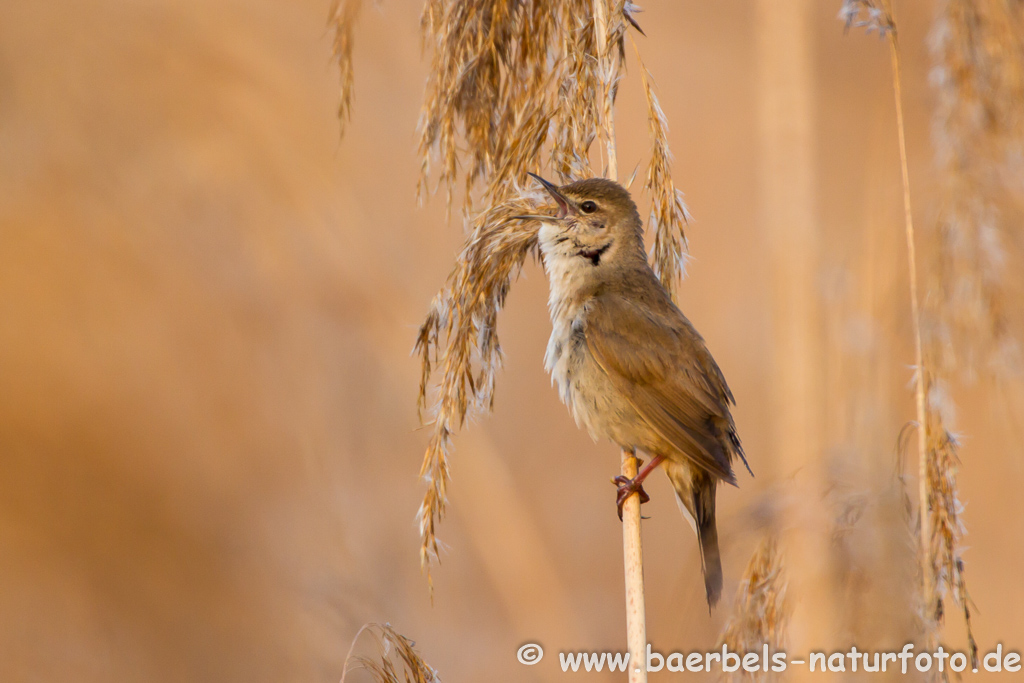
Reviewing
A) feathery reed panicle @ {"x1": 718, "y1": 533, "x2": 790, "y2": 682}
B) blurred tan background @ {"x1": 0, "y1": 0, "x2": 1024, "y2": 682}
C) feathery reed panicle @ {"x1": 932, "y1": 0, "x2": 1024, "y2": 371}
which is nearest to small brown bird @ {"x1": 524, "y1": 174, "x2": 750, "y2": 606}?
feathery reed panicle @ {"x1": 718, "y1": 533, "x2": 790, "y2": 682}

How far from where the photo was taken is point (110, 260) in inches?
140

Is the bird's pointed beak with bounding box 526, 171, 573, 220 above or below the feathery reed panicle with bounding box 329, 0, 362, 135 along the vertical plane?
below

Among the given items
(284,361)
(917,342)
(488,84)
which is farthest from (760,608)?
(284,361)

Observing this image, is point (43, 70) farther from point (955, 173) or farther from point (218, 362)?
point (955, 173)

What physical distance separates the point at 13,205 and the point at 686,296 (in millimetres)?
3045

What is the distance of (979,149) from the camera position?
181 centimetres

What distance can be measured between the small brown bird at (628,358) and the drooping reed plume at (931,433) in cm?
59

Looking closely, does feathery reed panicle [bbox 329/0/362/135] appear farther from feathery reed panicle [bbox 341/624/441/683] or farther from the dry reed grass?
feathery reed panicle [bbox 341/624/441/683]

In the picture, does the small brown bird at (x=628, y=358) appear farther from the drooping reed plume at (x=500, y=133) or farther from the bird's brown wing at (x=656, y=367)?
the drooping reed plume at (x=500, y=133)

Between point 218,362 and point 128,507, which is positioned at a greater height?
point 218,362

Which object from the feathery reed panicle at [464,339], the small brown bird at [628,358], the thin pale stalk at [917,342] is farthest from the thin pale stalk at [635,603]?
the thin pale stalk at [917,342]

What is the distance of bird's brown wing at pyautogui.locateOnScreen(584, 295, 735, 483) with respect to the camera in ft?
7.59

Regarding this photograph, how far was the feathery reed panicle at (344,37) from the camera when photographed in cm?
229

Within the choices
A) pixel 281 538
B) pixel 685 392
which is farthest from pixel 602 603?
pixel 685 392
